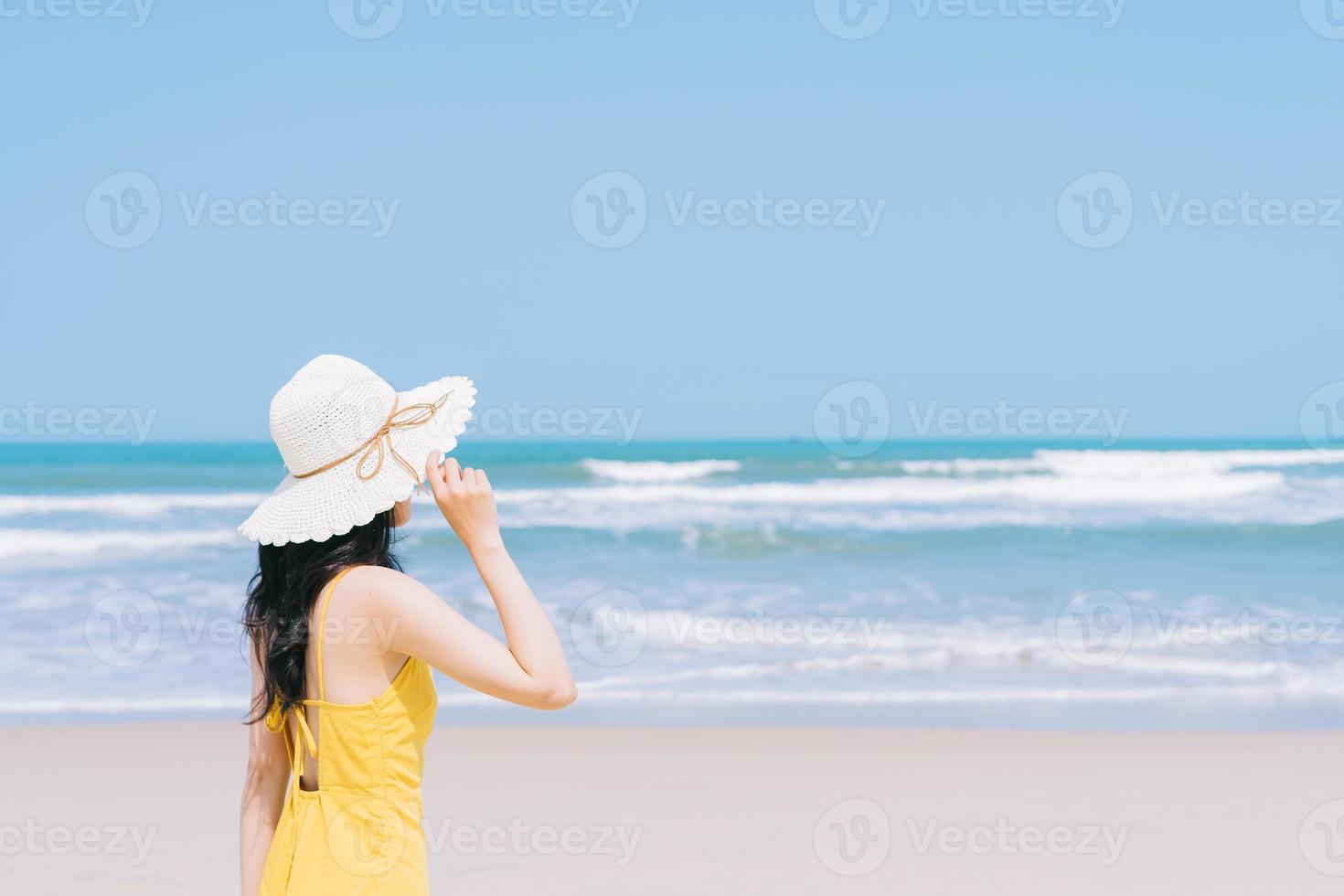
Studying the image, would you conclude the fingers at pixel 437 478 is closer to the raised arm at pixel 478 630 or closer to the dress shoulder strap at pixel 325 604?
the raised arm at pixel 478 630

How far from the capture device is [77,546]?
55.3ft

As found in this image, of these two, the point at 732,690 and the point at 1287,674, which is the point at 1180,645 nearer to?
the point at 1287,674

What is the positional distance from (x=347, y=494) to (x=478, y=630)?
1.23 ft

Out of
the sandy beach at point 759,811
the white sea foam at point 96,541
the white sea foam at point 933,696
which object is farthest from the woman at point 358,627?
the white sea foam at point 96,541

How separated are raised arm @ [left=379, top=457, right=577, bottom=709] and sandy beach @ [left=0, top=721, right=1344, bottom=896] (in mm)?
3274

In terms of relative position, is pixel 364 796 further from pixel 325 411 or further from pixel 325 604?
pixel 325 411

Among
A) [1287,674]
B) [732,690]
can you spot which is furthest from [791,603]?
[1287,674]

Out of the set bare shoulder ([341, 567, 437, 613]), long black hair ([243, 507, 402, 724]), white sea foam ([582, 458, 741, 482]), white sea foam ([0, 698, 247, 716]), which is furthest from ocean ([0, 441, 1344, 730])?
white sea foam ([582, 458, 741, 482])

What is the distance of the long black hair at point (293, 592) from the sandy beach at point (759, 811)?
10.4 feet

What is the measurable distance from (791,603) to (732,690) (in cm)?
378

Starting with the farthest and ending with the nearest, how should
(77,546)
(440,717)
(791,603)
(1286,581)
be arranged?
1. (77,546)
2. (1286,581)
3. (791,603)
4. (440,717)

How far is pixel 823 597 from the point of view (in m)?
12.8

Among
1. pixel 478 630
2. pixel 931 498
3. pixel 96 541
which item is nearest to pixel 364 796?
pixel 478 630

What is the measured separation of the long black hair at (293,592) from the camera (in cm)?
204
